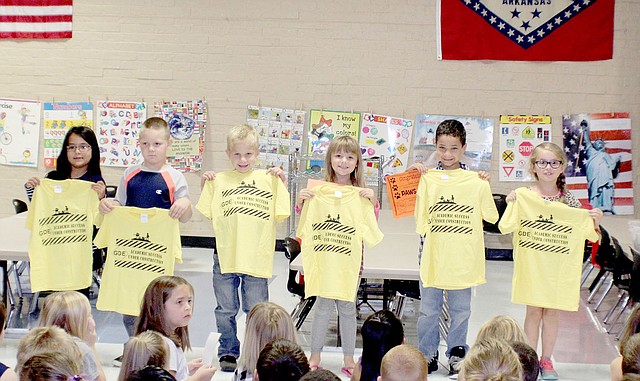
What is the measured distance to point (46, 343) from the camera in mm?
3533

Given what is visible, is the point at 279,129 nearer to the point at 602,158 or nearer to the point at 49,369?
the point at 602,158

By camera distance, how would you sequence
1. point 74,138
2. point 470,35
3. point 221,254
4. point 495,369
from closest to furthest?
point 495,369, point 221,254, point 74,138, point 470,35

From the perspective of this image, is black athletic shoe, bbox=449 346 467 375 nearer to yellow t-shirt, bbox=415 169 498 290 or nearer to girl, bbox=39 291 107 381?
yellow t-shirt, bbox=415 169 498 290

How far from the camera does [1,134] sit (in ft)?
32.8

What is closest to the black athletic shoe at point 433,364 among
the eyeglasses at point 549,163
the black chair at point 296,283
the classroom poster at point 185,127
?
the black chair at point 296,283

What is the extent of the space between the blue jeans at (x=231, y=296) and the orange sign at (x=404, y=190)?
99 centimetres

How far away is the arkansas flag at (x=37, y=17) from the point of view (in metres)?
9.86

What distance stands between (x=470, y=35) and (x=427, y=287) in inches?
197

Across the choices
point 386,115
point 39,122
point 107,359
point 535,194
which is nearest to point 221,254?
point 107,359

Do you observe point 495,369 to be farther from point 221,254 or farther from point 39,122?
point 39,122

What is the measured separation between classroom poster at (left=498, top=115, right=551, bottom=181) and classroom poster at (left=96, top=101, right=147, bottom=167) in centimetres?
421

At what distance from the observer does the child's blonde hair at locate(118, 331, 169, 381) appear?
351cm

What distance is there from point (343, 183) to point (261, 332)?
1665 mm

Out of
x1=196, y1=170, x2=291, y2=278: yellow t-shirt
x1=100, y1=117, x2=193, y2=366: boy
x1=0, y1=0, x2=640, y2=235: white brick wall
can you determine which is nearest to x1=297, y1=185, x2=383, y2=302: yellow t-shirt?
x1=196, y1=170, x2=291, y2=278: yellow t-shirt
